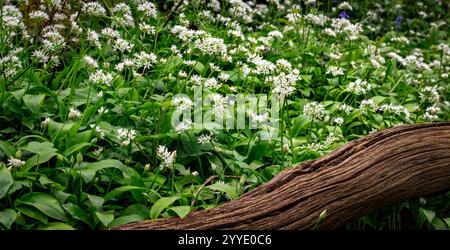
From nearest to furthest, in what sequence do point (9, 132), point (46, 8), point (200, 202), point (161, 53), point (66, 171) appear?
point (66, 171), point (200, 202), point (9, 132), point (46, 8), point (161, 53)

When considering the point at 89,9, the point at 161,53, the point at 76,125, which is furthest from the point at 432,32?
the point at 76,125

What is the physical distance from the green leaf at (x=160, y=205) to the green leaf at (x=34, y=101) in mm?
1020

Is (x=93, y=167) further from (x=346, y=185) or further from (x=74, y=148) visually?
(x=346, y=185)

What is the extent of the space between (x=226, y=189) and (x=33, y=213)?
965 mm

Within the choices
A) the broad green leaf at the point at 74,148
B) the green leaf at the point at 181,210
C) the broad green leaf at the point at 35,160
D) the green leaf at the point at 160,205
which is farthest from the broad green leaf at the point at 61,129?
the green leaf at the point at 181,210

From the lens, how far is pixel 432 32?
7789 mm

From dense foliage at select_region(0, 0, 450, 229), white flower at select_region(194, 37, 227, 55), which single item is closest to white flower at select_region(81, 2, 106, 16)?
dense foliage at select_region(0, 0, 450, 229)

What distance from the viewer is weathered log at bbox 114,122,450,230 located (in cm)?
275

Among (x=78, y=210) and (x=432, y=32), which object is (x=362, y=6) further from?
(x=78, y=210)

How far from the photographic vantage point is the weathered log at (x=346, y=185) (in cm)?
275

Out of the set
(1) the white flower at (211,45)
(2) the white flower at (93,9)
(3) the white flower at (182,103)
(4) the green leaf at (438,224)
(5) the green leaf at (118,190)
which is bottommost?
(4) the green leaf at (438,224)

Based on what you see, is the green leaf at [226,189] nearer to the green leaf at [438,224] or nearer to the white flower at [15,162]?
the white flower at [15,162]

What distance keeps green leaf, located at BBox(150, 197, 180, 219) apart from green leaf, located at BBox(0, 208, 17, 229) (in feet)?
2.08
